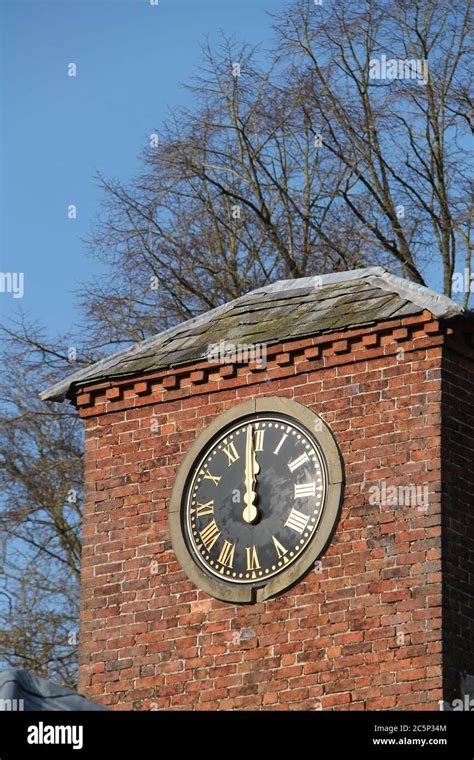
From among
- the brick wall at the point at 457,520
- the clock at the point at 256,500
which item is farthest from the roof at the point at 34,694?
the clock at the point at 256,500

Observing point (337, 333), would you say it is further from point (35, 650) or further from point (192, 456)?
point (35, 650)

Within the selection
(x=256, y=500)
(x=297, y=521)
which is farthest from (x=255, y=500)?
(x=297, y=521)

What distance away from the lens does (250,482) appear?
60.6 ft

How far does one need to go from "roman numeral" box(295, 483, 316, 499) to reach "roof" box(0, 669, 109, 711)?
208 inches

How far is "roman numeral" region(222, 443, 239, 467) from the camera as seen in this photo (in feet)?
61.5

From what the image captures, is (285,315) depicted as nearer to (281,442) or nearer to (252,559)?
(281,442)

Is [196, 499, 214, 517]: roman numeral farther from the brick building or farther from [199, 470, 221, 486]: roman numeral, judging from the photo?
the brick building

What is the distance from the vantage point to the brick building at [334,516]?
17.6 metres

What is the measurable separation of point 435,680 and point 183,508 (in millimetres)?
2880

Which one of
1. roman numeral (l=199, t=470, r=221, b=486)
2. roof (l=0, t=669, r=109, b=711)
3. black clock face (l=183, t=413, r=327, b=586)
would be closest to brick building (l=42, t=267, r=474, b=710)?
black clock face (l=183, t=413, r=327, b=586)

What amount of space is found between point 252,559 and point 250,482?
0.64 metres
